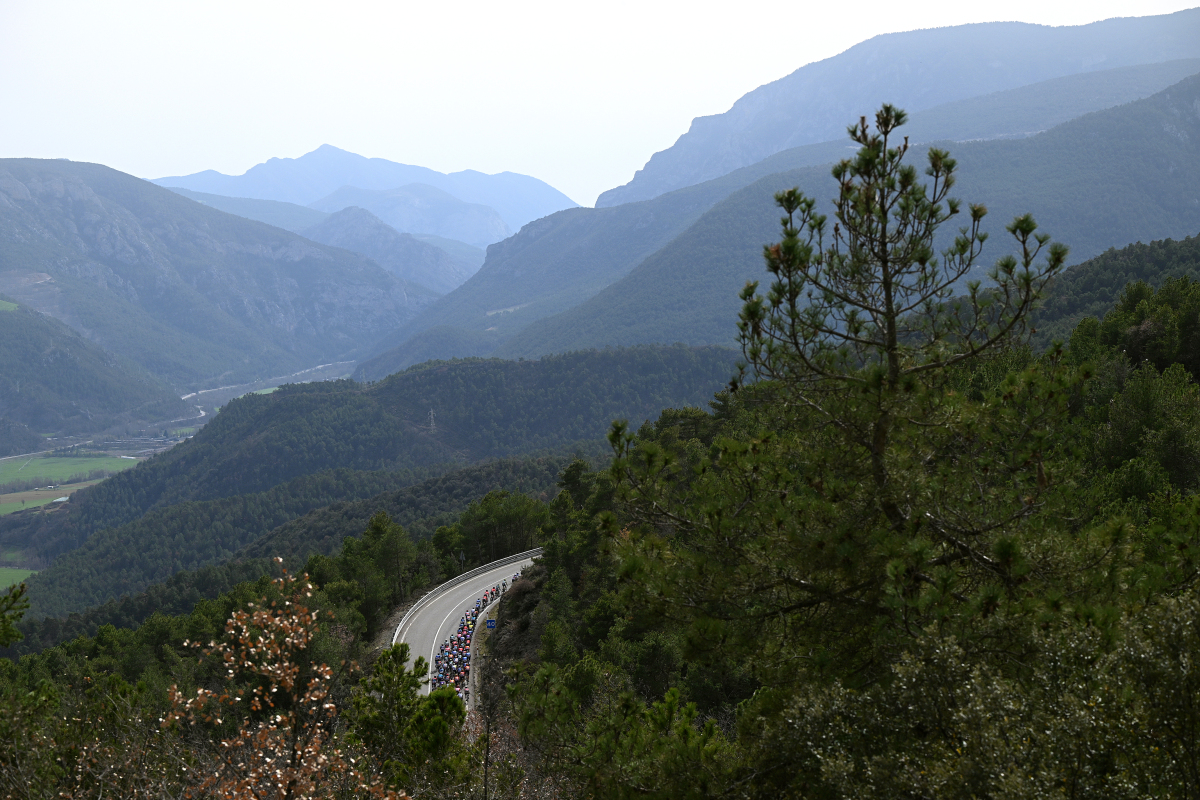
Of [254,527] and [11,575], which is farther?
[11,575]

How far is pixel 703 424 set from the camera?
4394 cm

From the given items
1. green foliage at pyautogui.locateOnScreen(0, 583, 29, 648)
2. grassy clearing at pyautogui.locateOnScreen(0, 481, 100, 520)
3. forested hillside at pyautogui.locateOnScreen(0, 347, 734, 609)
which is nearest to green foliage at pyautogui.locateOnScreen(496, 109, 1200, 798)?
green foliage at pyautogui.locateOnScreen(0, 583, 29, 648)

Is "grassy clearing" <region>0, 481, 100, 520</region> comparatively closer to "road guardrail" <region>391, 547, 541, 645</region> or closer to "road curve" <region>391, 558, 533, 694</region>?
"road guardrail" <region>391, 547, 541, 645</region>

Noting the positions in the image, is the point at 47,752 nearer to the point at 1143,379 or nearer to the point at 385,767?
the point at 385,767

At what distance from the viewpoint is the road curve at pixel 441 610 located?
31828mm

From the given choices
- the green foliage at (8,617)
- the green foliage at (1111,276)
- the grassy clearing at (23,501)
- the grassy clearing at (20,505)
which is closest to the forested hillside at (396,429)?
the grassy clearing at (20,505)

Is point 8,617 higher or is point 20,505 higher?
point 8,617

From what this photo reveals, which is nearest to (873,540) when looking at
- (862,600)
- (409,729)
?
(862,600)

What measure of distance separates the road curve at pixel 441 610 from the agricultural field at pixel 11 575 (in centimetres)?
14952

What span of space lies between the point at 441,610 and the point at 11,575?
163m

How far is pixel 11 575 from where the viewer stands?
471 ft

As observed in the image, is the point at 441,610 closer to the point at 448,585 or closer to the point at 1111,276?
the point at 448,585

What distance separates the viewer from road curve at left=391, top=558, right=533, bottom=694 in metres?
31.8

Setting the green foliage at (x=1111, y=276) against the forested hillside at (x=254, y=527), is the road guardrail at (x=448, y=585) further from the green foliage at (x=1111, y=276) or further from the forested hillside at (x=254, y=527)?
the green foliage at (x=1111, y=276)
